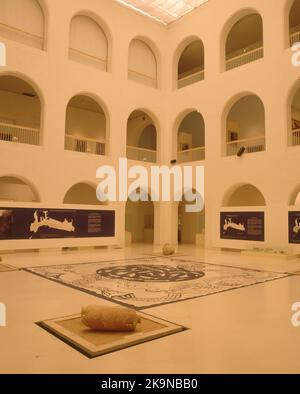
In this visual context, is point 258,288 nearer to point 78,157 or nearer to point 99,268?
point 99,268

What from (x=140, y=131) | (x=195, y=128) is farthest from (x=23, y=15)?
(x=195, y=128)

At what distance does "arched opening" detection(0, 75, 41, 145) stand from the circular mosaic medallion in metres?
11.5

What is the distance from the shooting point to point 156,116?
19.7 meters

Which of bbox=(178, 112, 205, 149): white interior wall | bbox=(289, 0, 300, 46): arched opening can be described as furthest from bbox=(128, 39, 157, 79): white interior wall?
bbox=(289, 0, 300, 46): arched opening

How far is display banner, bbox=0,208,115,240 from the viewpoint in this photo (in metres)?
13.3

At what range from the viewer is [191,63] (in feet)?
74.4

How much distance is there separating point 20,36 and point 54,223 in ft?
27.2

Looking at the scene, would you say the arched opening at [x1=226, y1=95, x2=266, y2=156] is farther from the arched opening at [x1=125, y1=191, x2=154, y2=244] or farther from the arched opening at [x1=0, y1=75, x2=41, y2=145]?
the arched opening at [x1=0, y1=75, x2=41, y2=145]

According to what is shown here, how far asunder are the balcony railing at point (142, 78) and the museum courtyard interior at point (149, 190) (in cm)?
8

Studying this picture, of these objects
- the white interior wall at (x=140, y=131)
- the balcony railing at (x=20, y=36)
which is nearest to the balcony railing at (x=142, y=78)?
the white interior wall at (x=140, y=131)

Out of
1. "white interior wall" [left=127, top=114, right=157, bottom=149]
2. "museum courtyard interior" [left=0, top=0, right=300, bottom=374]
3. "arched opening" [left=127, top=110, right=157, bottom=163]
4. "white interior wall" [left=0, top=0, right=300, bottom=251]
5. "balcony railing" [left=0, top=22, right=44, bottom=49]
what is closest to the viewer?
"museum courtyard interior" [left=0, top=0, right=300, bottom=374]

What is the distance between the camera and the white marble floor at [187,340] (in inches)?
123

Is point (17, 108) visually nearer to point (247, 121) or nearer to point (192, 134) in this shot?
point (192, 134)
